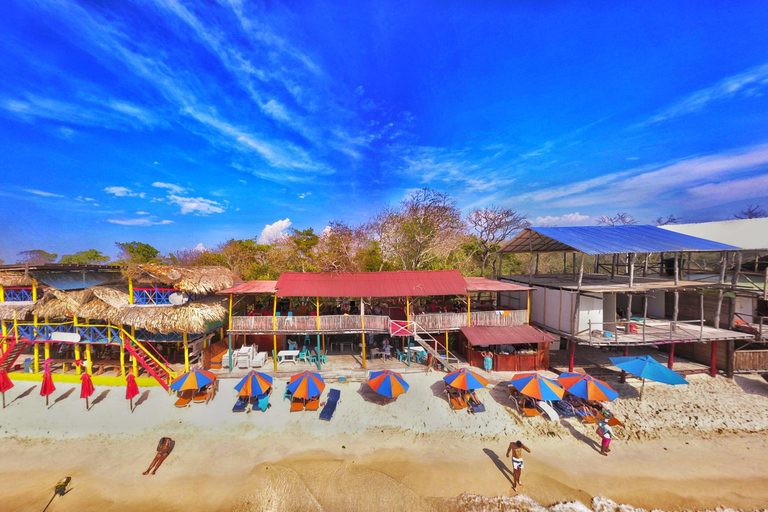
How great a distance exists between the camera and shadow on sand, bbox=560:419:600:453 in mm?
11680

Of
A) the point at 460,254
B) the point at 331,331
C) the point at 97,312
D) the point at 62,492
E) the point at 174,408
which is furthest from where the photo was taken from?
the point at 460,254

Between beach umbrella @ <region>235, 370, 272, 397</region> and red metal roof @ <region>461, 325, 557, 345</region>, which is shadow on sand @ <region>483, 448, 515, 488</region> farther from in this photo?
beach umbrella @ <region>235, 370, 272, 397</region>

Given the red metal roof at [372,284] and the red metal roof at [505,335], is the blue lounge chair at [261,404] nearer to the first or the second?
the red metal roof at [372,284]

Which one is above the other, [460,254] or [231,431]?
[460,254]

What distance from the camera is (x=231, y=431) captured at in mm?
12242

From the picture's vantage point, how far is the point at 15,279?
645 inches

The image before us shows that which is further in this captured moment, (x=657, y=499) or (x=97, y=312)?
(x=97, y=312)

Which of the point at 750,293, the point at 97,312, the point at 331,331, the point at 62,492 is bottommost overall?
the point at 62,492

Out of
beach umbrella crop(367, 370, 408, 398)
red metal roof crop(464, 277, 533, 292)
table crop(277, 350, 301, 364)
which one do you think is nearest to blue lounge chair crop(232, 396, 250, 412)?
table crop(277, 350, 301, 364)

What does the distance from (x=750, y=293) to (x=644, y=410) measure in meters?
11.6

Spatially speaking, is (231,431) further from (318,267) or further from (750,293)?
(750,293)

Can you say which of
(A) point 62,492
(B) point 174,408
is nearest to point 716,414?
(B) point 174,408

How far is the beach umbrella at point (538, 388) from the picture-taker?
12195mm

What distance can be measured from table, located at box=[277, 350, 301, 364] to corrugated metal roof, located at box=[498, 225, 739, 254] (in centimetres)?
1799
